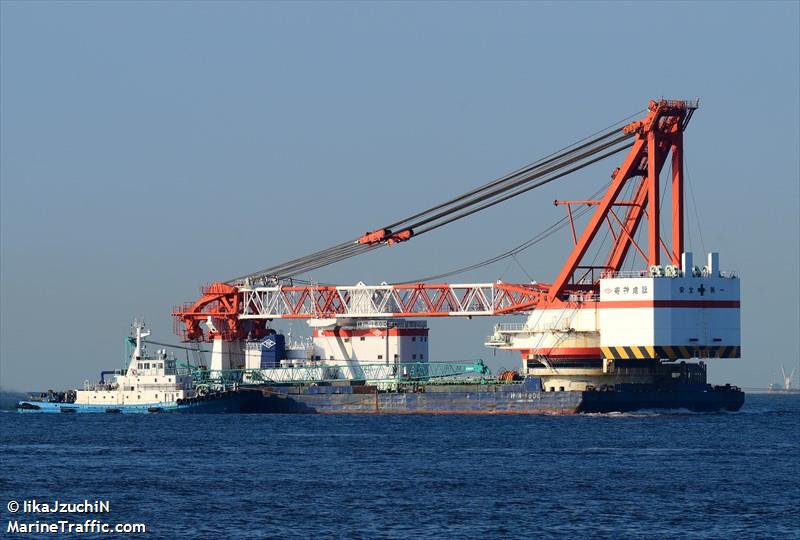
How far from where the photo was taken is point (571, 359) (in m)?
105

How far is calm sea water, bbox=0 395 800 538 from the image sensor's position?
52469mm

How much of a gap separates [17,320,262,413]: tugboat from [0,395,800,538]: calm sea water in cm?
1439

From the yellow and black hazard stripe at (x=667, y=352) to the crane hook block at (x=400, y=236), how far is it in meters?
21.4

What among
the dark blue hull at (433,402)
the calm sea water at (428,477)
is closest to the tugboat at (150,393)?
the dark blue hull at (433,402)

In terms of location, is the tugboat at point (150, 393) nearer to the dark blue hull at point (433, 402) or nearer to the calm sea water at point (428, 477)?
the dark blue hull at point (433, 402)

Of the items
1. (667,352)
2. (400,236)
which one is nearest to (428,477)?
(667,352)

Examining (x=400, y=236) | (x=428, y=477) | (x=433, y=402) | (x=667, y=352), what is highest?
(x=400, y=236)

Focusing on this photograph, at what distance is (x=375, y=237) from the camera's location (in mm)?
119062

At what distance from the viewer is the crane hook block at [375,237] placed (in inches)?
4673

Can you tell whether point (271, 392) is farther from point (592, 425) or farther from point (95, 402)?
point (592, 425)

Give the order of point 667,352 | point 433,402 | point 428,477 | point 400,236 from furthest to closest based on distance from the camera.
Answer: point 400,236, point 433,402, point 667,352, point 428,477

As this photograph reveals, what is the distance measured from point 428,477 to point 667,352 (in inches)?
1526

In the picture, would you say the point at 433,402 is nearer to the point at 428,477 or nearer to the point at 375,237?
the point at 375,237

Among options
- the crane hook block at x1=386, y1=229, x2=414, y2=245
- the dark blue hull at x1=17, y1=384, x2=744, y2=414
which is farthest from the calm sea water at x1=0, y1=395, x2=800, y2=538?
the crane hook block at x1=386, y1=229, x2=414, y2=245
